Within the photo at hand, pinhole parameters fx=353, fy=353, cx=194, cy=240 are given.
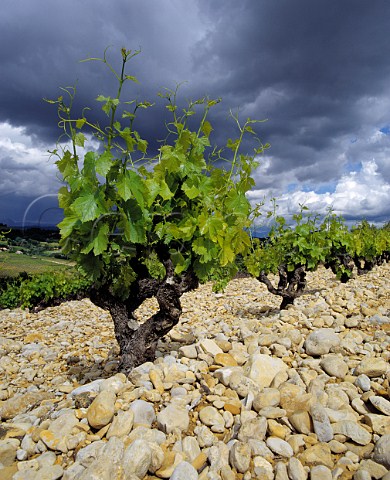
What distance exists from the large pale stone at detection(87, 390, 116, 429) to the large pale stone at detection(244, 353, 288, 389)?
4.18ft

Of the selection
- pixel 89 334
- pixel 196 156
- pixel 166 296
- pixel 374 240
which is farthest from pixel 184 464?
pixel 374 240

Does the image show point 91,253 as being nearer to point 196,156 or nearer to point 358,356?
point 196,156

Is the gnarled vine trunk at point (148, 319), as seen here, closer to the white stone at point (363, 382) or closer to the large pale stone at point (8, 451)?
the large pale stone at point (8, 451)

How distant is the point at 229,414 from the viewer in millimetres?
2803

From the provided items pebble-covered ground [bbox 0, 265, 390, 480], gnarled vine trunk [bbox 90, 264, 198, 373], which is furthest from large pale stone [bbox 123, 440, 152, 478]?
gnarled vine trunk [bbox 90, 264, 198, 373]

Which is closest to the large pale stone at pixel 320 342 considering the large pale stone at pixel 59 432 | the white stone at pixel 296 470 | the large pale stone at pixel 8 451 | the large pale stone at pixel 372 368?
the large pale stone at pixel 372 368

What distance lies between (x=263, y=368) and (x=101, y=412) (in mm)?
1506

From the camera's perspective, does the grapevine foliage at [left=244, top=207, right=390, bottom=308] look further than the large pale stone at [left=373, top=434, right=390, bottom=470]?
Yes

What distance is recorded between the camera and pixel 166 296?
3.90 meters

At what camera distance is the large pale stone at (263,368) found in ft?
10.6

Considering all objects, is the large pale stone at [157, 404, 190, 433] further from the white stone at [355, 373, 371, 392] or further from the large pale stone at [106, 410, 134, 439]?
the white stone at [355, 373, 371, 392]

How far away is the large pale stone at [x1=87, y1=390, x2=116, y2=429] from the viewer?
2672 mm

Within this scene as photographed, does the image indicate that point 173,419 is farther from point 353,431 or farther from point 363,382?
point 363,382

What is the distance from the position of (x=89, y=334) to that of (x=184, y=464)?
5.78 metres
